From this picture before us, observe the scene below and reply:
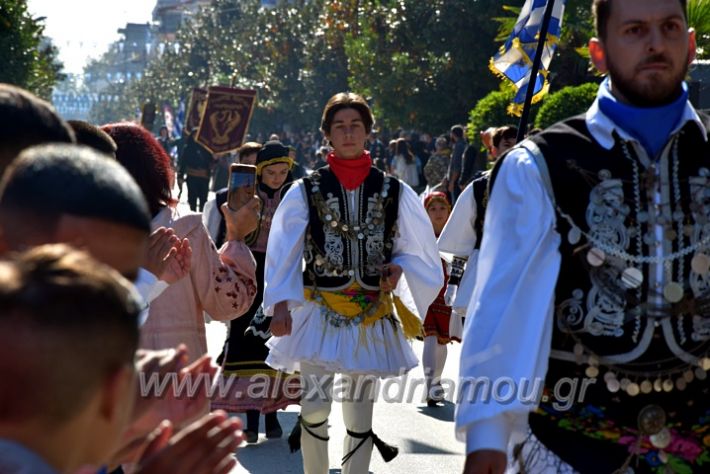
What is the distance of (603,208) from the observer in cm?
389

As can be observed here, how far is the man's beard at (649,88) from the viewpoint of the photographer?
153 inches

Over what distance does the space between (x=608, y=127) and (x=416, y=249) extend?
364 centimetres

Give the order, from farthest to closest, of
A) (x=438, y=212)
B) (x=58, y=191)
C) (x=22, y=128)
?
(x=438, y=212) → (x=22, y=128) → (x=58, y=191)

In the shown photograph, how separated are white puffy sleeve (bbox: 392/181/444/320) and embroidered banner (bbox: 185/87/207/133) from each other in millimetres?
27107

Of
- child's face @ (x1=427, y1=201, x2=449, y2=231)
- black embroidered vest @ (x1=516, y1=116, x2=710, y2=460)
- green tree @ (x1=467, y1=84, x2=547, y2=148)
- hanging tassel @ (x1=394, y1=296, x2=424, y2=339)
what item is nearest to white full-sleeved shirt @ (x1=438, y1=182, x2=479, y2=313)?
hanging tassel @ (x1=394, y1=296, x2=424, y2=339)

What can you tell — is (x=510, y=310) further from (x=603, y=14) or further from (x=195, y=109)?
(x=195, y=109)

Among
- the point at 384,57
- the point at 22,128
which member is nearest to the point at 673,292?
the point at 22,128

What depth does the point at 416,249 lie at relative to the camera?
755cm

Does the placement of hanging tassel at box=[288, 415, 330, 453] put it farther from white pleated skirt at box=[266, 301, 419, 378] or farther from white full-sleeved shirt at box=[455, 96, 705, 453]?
white full-sleeved shirt at box=[455, 96, 705, 453]

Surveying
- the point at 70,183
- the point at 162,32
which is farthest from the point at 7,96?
the point at 162,32

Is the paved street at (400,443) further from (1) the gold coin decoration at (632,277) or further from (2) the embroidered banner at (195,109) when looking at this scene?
(2) the embroidered banner at (195,109)

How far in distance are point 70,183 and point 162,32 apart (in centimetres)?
17538

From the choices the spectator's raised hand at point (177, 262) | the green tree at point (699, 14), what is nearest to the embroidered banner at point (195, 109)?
the green tree at point (699, 14)

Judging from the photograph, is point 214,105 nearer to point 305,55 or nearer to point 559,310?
point 559,310
